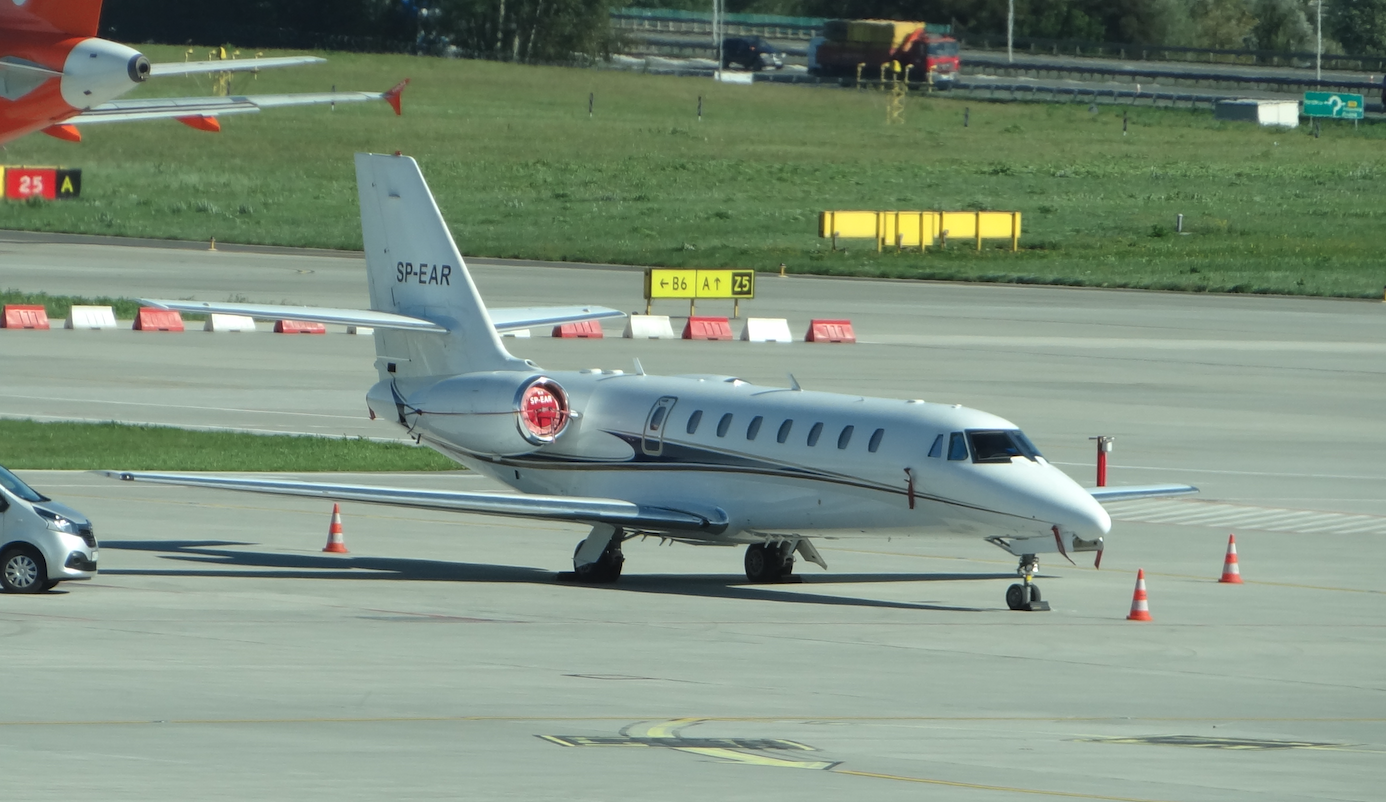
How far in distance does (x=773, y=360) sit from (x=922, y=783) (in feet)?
136

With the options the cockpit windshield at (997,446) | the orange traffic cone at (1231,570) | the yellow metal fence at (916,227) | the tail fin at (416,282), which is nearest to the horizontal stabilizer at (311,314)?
the tail fin at (416,282)

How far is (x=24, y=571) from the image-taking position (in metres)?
26.1

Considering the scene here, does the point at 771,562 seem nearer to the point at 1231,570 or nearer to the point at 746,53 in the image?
the point at 1231,570

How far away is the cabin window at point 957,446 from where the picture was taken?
2722 centimetres

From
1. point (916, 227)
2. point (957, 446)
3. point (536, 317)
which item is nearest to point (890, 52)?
point (916, 227)

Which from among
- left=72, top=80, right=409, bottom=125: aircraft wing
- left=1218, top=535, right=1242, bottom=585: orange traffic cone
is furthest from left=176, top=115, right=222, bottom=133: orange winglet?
left=1218, top=535, right=1242, bottom=585: orange traffic cone

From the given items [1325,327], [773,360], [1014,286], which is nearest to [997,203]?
[1014,286]

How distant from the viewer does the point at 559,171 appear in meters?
120

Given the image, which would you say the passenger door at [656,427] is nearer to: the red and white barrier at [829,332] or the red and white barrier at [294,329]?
the red and white barrier at [829,332]

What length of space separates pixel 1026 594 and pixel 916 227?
6617 cm

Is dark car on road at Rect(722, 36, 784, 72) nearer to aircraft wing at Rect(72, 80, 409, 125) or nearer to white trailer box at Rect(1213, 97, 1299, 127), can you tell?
white trailer box at Rect(1213, 97, 1299, 127)

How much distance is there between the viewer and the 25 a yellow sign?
64.1m

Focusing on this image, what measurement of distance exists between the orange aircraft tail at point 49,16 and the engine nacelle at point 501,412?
22.6 metres

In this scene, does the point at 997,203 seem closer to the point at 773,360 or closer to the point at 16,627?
the point at 773,360
